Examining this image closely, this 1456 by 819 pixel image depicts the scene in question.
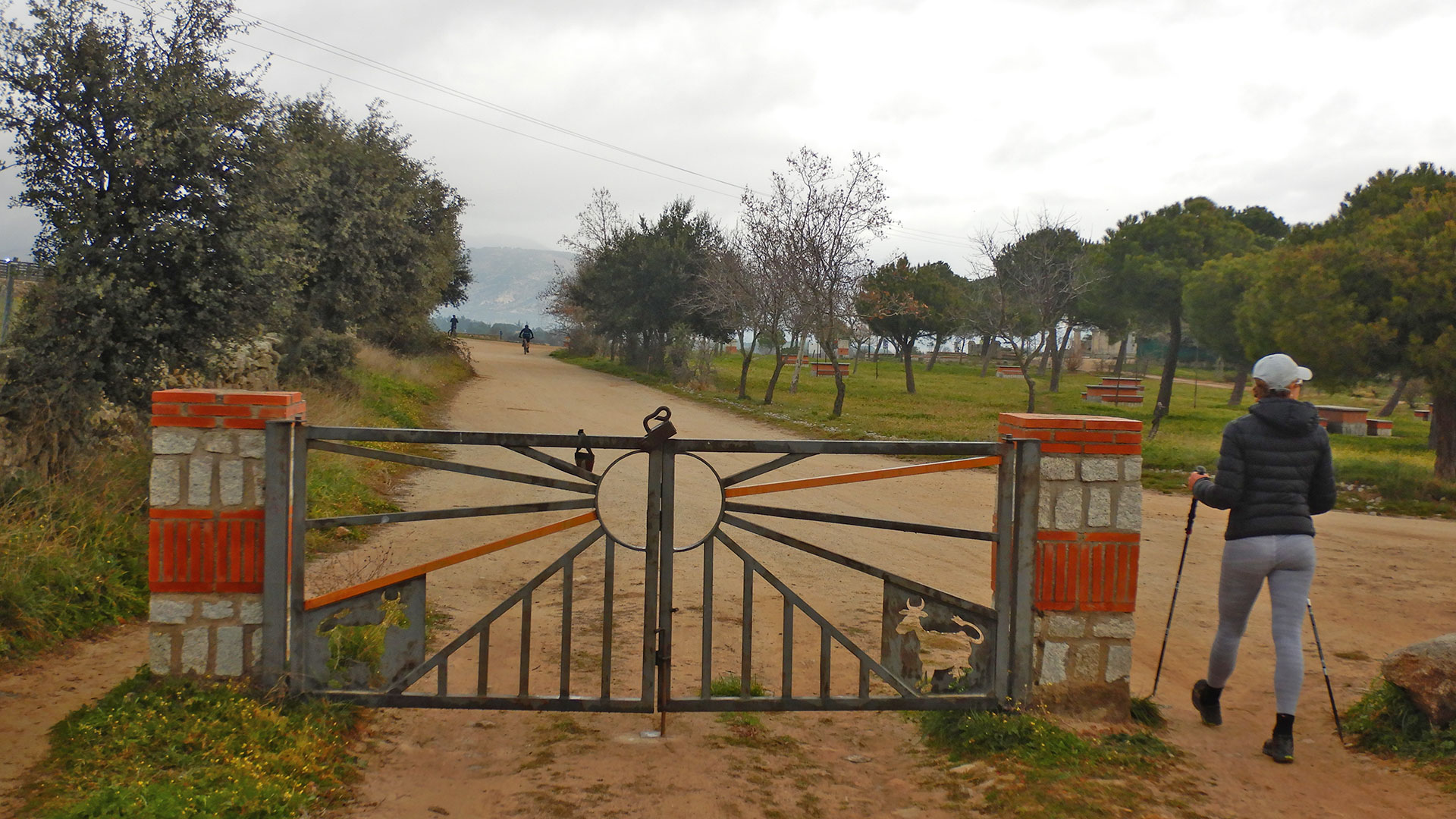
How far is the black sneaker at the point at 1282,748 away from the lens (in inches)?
185

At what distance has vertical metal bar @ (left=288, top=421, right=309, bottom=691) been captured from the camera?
4.67m

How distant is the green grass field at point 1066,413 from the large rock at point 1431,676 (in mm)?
6419

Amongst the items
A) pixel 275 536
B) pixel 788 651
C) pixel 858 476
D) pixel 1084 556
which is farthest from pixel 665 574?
pixel 1084 556

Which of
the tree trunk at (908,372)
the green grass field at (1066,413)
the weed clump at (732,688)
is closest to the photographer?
the weed clump at (732,688)

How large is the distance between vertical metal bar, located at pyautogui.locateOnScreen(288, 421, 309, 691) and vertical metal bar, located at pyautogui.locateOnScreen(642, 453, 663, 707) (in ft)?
5.40

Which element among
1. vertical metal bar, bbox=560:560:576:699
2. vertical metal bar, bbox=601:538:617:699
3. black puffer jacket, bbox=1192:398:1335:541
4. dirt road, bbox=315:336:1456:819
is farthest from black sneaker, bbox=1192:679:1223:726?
vertical metal bar, bbox=560:560:576:699

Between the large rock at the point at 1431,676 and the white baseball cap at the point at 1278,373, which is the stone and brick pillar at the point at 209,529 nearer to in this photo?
the white baseball cap at the point at 1278,373

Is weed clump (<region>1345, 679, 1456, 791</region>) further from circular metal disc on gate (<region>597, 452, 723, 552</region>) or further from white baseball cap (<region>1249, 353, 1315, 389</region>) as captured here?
circular metal disc on gate (<region>597, 452, 723, 552</region>)

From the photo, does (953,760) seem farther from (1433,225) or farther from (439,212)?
(439,212)

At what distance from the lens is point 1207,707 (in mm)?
5270

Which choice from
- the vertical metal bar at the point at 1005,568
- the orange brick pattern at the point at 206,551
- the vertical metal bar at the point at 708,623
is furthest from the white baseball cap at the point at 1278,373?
the orange brick pattern at the point at 206,551

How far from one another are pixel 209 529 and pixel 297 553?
424mm

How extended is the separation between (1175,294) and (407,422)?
1108 inches

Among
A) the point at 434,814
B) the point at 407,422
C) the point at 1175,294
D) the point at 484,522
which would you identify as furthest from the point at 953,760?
the point at 1175,294
